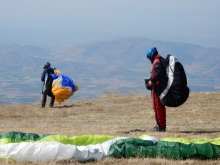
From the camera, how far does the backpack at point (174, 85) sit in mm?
13805

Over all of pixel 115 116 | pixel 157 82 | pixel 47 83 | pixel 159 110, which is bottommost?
pixel 159 110

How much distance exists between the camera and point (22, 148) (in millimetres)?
9125

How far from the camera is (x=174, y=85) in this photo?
13883 millimetres

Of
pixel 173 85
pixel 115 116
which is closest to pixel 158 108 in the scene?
pixel 173 85

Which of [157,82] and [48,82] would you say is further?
[48,82]

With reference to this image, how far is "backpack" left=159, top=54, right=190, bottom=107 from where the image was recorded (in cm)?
1380

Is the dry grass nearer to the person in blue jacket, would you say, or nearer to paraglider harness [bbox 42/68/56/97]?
the person in blue jacket

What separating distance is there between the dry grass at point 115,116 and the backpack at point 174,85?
0.84 metres

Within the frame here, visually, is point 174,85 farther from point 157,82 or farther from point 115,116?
point 115,116

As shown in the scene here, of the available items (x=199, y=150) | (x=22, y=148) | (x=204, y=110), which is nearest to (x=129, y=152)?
(x=199, y=150)

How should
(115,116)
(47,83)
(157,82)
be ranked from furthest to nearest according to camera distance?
(47,83), (115,116), (157,82)

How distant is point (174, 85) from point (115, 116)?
7279 millimetres

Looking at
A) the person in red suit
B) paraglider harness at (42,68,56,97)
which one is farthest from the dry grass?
paraglider harness at (42,68,56,97)

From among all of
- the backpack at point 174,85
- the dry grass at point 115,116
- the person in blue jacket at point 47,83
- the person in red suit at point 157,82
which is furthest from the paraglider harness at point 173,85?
the person in blue jacket at point 47,83
